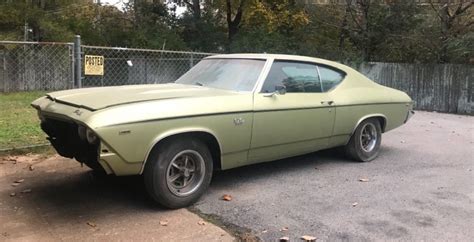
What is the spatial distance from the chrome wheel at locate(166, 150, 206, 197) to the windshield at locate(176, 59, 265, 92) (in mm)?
1025

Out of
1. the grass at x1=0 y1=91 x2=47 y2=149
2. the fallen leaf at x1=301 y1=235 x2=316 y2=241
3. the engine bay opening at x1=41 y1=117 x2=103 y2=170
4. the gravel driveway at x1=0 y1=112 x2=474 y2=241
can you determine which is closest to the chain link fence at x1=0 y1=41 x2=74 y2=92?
the grass at x1=0 y1=91 x2=47 y2=149

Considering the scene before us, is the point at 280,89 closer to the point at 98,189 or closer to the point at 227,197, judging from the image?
the point at 227,197

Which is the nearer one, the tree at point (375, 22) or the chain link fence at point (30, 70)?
the chain link fence at point (30, 70)

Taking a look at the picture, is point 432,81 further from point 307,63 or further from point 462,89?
point 307,63

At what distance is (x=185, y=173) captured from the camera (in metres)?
4.79

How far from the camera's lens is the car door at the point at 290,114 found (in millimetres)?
5324

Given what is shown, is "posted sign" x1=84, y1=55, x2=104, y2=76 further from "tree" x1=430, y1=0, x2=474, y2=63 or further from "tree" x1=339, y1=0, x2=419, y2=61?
"tree" x1=339, y1=0, x2=419, y2=61

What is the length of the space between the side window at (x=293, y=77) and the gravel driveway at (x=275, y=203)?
1.06m

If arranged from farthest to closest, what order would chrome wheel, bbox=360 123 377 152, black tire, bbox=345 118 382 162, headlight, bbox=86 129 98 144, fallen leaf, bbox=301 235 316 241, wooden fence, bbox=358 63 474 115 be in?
wooden fence, bbox=358 63 474 115 < chrome wheel, bbox=360 123 377 152 < black tire, bbox=345 118 382 162 < headlight, bbox=86 129 98 144 < fallen leaf, bbox=301 235 316 241

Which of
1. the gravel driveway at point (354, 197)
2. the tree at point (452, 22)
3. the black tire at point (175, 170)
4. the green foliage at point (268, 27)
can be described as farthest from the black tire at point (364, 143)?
the tree at point (452, 22)

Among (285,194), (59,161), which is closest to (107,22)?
(59,161)

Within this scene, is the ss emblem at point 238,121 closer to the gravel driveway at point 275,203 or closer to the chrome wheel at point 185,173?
the chrome wheel at point 185,173

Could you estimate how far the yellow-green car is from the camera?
4.29 m

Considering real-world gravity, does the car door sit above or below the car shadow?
above
